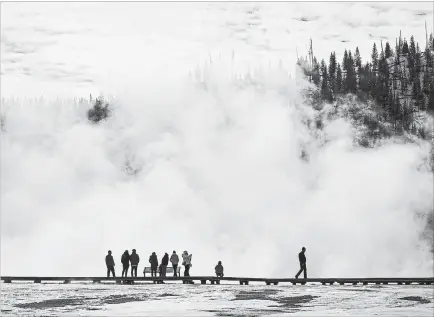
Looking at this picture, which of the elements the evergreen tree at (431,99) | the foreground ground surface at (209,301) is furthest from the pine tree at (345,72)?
the foreground ground surface at (209,301)

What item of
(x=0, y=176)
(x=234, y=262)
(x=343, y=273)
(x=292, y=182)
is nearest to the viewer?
(x=343, y=273)

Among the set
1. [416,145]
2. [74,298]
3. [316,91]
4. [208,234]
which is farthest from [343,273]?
[316,91]

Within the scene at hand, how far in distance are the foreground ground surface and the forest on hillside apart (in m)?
82.0

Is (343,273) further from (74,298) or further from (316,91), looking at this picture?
(316,91)

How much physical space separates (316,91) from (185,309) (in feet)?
321

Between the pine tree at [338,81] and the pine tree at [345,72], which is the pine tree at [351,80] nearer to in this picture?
the pine tree at [345,72]

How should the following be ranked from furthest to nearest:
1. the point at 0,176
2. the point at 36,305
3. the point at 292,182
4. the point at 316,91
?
Answer: the point at 316,91 → the point at 0,176 → the point at 292,182 → the point at 36,305

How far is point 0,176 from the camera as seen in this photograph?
274 feet

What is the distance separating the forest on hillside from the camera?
103875 mm

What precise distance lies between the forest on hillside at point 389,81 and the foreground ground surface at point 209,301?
269ft

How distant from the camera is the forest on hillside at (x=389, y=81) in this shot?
103875 mm

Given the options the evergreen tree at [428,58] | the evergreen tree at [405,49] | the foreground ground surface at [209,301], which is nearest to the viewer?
the foreground ground surface at [209,301]

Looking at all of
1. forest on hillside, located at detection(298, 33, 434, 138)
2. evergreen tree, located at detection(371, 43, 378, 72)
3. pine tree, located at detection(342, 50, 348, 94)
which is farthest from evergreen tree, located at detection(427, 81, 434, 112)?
evergreen tree, located at detection(371, 43, 378, 72)

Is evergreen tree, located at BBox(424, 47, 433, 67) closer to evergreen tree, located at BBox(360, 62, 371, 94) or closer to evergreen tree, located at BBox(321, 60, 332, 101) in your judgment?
evergreen tree, located at BBox(360, 62, 371, 94)
